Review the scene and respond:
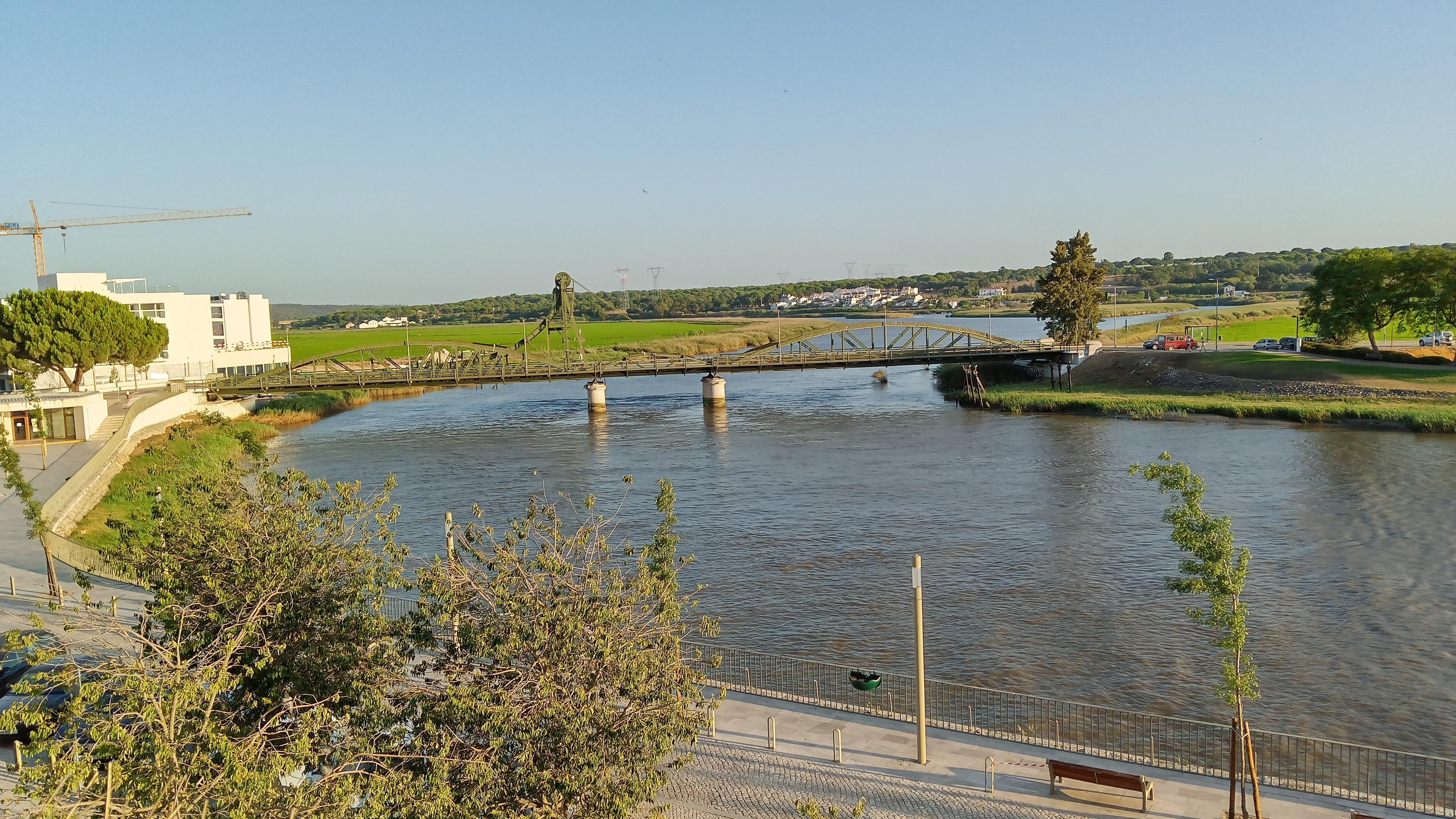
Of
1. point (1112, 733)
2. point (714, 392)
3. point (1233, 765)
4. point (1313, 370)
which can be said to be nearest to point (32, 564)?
point (1112, 733)

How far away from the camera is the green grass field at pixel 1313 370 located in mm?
64188

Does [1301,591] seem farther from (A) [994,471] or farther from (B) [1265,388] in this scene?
(B) [1265,388]

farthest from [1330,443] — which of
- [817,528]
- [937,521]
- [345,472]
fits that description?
[345,472]

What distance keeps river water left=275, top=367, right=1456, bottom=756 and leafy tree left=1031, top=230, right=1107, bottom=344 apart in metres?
17.3

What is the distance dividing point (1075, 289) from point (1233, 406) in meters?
24.1

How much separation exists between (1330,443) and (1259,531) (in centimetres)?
2277

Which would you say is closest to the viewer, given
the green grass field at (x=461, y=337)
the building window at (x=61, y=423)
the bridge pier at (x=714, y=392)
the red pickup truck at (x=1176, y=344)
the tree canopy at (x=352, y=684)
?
the tree canopy at (x=352, y=684)

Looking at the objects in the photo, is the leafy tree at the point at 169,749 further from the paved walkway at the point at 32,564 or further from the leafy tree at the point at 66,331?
the leafy tree at the point at 66,331

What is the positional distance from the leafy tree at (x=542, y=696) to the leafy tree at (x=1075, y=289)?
7917 cm

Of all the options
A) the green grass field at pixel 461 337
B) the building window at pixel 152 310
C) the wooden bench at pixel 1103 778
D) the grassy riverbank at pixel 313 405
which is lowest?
the wooden bench at pixel 1103 778

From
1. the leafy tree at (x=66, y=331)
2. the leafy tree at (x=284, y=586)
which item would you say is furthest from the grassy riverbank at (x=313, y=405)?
the leafy tree at (x=284, y=586)

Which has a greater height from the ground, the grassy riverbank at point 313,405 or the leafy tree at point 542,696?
the leafy tree at point 542,696

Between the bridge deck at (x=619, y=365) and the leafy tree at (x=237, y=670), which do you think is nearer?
the leafy tree at (x=237, y=670)

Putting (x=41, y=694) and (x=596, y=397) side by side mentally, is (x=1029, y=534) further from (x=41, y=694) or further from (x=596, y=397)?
(x=596, y=397)
